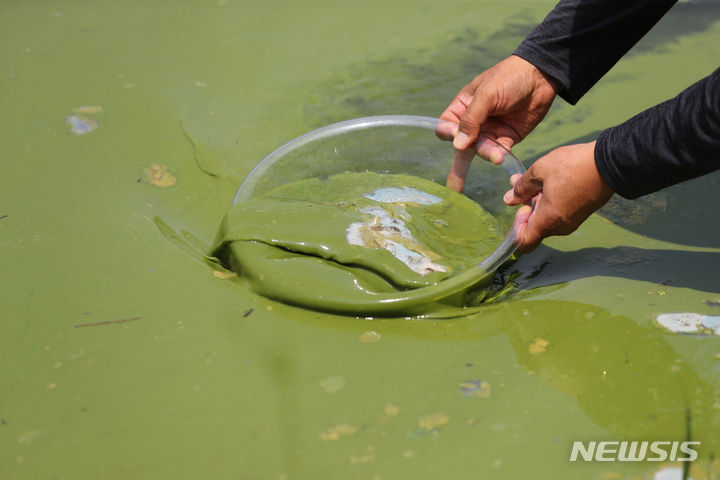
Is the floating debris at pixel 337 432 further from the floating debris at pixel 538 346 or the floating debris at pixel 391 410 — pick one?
the floating debris at pixel 538 346

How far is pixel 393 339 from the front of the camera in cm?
153

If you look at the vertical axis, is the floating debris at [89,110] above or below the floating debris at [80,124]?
above

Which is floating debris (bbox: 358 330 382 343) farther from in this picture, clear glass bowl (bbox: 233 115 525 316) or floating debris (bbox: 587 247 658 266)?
floating debris (bbox: 587 247 658 266)

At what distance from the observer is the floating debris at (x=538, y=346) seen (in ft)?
4.88

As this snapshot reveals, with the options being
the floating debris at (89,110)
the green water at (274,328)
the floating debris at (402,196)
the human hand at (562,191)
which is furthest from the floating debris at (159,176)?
the human hand at (562,191)

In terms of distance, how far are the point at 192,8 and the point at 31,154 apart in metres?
1.46

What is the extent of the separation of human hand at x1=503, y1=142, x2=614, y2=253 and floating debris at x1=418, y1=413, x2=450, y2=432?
0.60m

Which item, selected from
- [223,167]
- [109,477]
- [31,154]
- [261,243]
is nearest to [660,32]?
[223,167]

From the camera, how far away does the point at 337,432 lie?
4.20 ft

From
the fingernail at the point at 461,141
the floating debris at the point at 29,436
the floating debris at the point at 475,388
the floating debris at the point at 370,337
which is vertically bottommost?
the floating debris at the point at 29,436

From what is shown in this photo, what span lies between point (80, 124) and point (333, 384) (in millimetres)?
1719

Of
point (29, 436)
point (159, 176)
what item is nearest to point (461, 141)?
point (159, 176)

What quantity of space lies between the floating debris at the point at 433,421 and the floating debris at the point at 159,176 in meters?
1.36

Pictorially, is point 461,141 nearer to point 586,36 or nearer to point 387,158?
point 387,158
